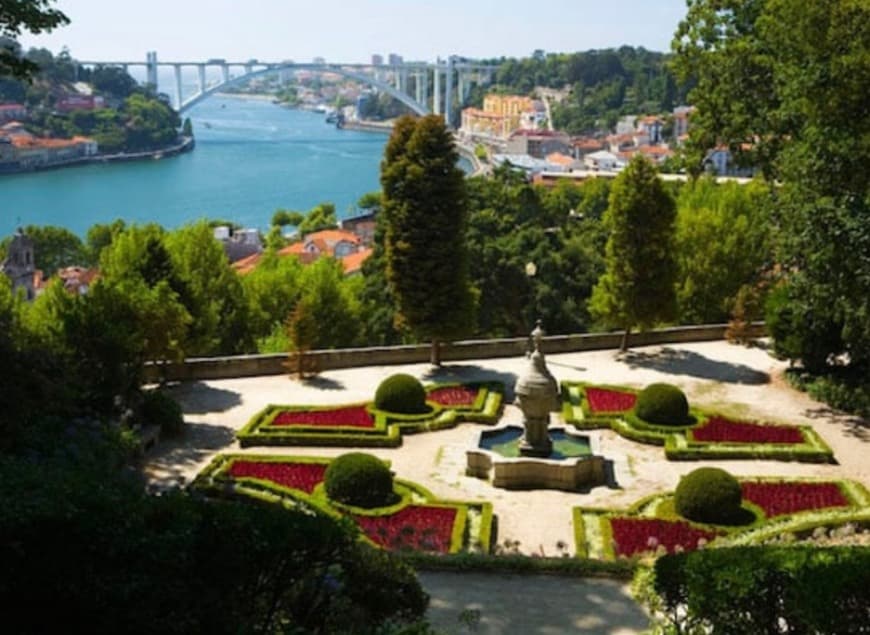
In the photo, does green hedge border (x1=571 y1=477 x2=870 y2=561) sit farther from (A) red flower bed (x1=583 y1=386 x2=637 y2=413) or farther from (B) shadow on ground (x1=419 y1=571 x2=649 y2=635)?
(A) red flower bed (x1=583 y1=386 x2=637 y2=413)

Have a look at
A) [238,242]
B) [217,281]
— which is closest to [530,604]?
[217,281]

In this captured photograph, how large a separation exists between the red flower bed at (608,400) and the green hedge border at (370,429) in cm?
169

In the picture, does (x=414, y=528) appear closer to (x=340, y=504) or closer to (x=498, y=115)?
(x=340, y=504)

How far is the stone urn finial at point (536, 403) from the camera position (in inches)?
627

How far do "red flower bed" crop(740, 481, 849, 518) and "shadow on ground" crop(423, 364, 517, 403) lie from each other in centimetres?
680

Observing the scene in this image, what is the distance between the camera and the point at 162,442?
1758 cm

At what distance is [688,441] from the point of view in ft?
57.0

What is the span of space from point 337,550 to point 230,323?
19.6 m

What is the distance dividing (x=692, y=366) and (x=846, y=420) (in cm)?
418

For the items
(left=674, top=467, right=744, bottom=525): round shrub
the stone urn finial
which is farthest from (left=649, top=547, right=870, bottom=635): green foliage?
the stone urn finial

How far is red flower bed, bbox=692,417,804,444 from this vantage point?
57.5ft

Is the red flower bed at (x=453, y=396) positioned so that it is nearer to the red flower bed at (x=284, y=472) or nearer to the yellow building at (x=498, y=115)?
the red flower bed at (x=284, y=472)

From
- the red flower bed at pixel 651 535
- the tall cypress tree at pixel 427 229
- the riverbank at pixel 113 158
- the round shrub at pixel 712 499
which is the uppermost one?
the tall cypress tree at pixel 427 229

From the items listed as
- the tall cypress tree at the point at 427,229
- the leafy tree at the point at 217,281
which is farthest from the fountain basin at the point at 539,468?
the leafy tree at the point at 217,281
